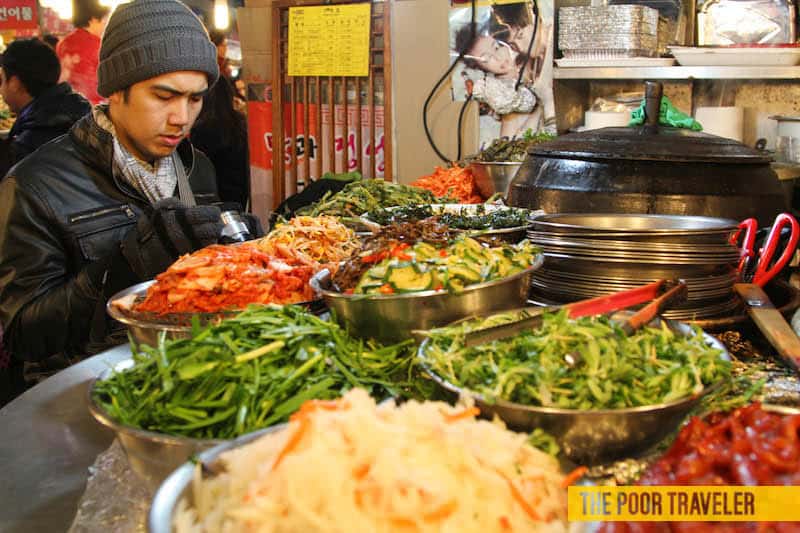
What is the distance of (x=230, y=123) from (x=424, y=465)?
6110 millimetres

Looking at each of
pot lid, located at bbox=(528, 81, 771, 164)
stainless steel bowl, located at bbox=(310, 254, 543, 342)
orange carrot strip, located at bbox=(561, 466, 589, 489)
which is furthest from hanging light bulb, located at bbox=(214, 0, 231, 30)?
orange carrot strip, located at bbox=(561, 466, 589, 489)

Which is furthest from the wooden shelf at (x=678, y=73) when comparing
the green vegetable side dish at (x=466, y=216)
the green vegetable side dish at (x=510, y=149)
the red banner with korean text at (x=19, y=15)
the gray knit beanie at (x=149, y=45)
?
the red banner with korean text at (x=19, y=15)

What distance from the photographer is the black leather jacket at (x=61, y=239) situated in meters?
3.06

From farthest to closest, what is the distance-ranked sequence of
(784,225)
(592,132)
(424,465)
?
(592,132)
(784,225)
(424,465)

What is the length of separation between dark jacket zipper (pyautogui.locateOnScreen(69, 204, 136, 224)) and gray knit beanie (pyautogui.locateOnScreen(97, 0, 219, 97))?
519 mm

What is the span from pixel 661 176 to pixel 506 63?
313 centimetres

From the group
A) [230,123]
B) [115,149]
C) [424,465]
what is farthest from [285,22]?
[424,465]

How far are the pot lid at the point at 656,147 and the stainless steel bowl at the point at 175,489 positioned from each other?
209cm

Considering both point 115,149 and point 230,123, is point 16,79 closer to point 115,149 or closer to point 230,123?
point 230,123

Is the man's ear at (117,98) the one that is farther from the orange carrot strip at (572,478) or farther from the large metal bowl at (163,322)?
the orange carrot strip at (572,478)

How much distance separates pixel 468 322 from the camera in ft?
5.51

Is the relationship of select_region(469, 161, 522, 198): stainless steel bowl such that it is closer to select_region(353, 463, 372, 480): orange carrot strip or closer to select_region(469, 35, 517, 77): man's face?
select_region(469, 35, 517, 77): man's face

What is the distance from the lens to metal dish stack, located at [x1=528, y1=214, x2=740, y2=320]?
2066 millimetres

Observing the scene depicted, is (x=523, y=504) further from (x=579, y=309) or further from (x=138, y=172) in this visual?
(x=138, y=172)
